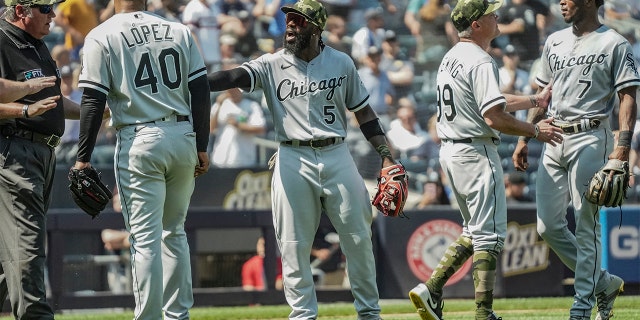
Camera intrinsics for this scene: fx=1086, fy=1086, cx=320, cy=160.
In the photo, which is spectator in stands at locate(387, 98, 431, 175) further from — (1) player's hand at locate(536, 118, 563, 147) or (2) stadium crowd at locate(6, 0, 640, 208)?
(1) player's hand at locate(536, 118, 563, 147)

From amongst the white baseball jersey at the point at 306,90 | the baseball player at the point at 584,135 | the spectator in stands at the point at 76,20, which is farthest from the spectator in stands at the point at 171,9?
the white baseball jersey at the point at 306,90

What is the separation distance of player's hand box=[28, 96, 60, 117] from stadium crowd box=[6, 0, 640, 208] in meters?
7.23

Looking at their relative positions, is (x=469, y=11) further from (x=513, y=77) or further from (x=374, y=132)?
(x=513, y=77)

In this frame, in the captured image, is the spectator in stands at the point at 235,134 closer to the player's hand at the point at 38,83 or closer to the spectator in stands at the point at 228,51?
the spectator in stands at the point at 228,51

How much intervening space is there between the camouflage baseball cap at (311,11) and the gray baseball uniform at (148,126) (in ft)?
2.29

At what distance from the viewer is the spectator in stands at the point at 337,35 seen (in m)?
15.8

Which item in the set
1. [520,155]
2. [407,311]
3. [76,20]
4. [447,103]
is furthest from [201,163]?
[76,20]

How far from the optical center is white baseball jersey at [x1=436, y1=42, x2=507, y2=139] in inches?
289

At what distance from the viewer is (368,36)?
1573 cm

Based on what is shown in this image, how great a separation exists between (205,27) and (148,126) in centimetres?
905

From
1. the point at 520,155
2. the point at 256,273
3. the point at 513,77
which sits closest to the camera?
the point at 520,155

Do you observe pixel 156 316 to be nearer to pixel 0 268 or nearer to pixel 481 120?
pixel 0 268

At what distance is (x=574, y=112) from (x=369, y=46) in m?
8.14

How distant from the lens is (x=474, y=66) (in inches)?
292
